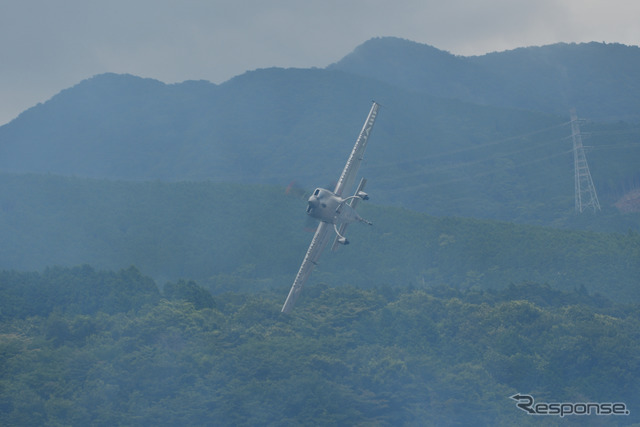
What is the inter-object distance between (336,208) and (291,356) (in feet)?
151

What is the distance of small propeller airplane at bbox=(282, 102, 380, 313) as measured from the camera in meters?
73.2

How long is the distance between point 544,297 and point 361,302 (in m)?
37.0

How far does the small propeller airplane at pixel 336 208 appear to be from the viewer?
73.2 meters

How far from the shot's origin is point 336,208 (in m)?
74.3

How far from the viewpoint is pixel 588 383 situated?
125 metres

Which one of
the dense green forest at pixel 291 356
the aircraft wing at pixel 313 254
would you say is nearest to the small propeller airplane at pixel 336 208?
the aircraft wing at pixel 313 254

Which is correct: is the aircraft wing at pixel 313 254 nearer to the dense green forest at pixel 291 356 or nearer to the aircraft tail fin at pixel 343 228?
the aircraft tail fin at pixel 343 228

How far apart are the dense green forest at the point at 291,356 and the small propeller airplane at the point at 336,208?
2873 cm

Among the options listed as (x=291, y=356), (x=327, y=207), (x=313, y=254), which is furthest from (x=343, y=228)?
(x=291, y=356)

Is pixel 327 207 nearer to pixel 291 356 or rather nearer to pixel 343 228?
pixel 343 228

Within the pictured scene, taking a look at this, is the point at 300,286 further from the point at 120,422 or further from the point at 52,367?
the point at 52,367

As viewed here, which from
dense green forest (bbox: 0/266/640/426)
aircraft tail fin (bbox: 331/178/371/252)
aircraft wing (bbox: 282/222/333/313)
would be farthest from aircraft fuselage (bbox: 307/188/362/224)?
dense green forest (bbox: 0/266/640/426)

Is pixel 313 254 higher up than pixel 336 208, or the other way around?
pixel 336 208

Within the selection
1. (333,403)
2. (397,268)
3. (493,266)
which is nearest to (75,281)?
(333,403)
